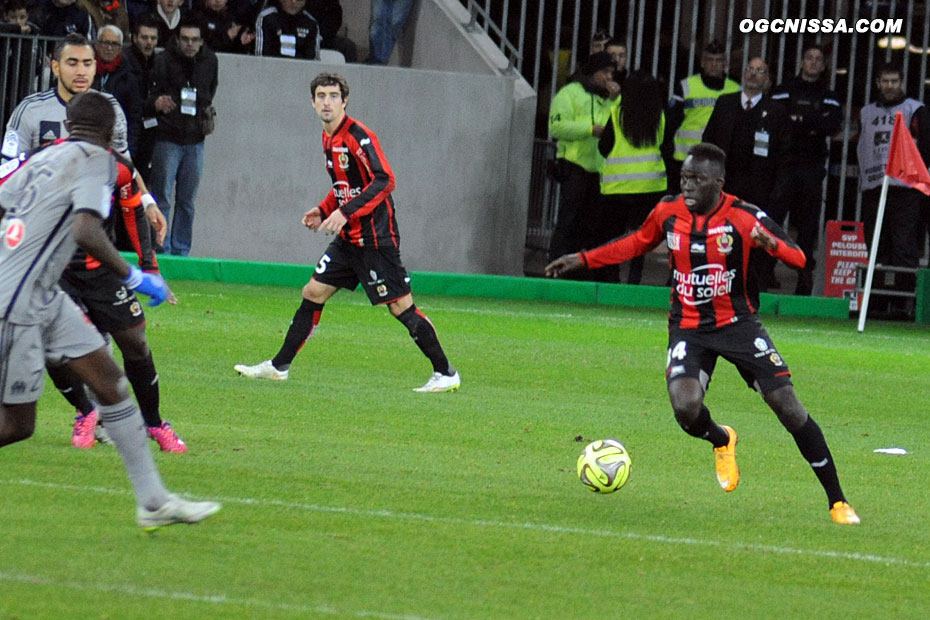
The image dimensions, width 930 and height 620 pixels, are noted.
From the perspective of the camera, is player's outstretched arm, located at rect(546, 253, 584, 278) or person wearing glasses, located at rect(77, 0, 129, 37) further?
person wearing glasses, located at rect(77, 0, 129, 37)

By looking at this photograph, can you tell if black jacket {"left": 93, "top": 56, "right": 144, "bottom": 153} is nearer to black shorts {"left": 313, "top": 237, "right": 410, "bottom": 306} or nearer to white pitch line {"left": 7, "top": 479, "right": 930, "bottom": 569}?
black shorts {"left": 313, "top": 237, "right": 410, "bottom": 306}

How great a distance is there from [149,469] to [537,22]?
619 inches

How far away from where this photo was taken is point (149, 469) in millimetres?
6258

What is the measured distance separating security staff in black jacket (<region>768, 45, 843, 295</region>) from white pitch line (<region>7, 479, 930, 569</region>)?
11766 mm

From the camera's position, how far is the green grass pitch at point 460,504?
18.9ft

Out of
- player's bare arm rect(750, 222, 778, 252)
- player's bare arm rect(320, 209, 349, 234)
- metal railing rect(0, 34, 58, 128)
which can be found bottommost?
player's bare arm rect(320, 209, 349, 234)

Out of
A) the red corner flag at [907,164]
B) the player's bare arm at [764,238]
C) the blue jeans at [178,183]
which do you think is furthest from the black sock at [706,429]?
the blue jeans at [178,183]

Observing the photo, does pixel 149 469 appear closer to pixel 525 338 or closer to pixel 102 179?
pixel 102 179

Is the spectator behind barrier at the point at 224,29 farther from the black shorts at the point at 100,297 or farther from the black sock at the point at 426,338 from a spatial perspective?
the black shorts at the point at 100,297

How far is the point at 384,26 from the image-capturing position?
800 inches

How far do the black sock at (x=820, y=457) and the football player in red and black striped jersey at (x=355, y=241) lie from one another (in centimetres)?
389

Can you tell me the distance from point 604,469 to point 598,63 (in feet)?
35.8

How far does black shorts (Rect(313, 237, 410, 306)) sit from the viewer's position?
36.4 ft

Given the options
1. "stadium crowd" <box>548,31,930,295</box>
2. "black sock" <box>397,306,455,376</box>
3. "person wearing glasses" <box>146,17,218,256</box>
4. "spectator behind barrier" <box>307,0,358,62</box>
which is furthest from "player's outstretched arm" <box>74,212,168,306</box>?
"spectator behind barrier" <box>307,0,358,62</box>
